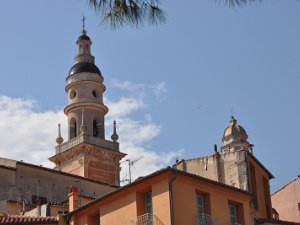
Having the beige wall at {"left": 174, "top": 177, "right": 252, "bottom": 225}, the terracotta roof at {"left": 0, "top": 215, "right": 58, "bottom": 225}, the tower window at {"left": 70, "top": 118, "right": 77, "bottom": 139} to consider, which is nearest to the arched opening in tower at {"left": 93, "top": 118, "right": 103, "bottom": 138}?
the tower window at {"left": 70, "top": 118, "right": 77, "bottom": 139}

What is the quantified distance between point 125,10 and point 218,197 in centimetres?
1720

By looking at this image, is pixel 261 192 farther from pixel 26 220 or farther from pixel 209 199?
pixel 26 220

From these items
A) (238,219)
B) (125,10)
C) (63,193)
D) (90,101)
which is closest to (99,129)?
(90,101)

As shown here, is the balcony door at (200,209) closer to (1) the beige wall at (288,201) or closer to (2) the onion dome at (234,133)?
(2) the onion dome at (234,133)

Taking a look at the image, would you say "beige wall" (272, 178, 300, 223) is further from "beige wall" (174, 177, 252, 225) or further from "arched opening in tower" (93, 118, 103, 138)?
"arched opening in tower" (93, 118, 103, 138)

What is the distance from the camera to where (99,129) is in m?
60.4

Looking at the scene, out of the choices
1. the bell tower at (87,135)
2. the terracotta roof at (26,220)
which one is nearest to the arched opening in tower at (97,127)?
the bell tower at (87,135)

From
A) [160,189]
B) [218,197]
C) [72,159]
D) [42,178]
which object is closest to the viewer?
[160,189]

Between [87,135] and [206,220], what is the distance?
99.1 feet

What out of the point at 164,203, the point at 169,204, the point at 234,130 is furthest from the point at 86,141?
the point at 169,204

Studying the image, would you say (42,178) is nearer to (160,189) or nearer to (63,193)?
(63,193)

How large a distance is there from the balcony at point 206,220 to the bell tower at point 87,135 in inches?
1096

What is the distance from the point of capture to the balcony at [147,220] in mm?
28344

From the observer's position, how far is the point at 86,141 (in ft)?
191
